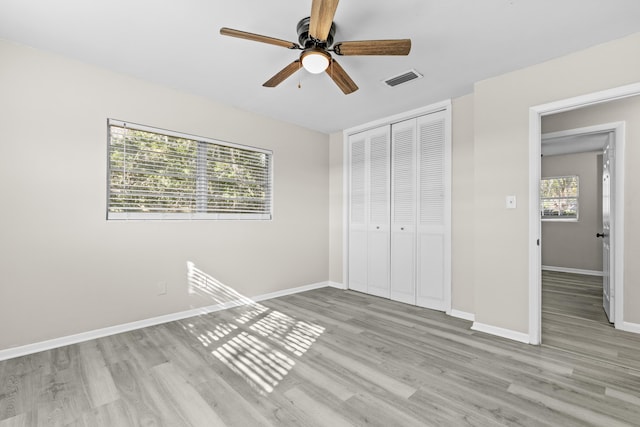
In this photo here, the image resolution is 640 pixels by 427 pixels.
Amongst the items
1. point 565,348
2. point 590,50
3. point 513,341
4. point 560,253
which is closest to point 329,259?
point 513,341

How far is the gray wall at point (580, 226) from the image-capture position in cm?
599

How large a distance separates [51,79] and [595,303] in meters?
6.46

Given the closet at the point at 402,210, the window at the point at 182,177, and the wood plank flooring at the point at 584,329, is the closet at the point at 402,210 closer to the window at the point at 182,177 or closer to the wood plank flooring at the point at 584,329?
the wood plank flooring at the point at 584,329

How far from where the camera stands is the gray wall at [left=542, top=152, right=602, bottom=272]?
5.99 meters

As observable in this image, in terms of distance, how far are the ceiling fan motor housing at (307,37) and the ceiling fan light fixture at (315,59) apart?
50 mm

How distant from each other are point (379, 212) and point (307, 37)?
Answer: 2675mm

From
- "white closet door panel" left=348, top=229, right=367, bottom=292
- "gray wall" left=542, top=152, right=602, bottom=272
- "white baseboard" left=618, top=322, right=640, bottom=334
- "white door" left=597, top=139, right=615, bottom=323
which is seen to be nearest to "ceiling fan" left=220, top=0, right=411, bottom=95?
"white closet door panel" left=348, top=229, right=367, bottom=292

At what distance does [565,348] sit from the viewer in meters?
2.65

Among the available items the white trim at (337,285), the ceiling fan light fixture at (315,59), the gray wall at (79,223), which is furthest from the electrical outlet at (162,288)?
the ceiling fan light fixture at (315,59)

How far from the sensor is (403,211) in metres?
4.09

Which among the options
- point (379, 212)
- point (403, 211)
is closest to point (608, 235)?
point (403, 211)

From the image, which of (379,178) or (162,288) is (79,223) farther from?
(379,178)

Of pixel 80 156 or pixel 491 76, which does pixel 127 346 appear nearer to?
pixel 80 156

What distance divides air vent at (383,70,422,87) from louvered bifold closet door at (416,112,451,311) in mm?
835
